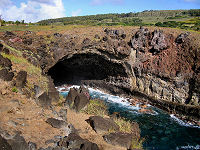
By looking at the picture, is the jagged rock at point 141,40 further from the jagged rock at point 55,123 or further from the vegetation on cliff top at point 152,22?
the jagged rock at point 55,123

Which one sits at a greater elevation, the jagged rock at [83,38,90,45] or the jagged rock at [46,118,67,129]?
the jagged rock at [83,38,90,45]

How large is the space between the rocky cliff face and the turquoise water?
3.53 meters

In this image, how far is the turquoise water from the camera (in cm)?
1952

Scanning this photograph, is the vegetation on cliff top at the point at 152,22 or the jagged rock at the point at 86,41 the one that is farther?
the vegetation on cliff top at the point at 152,22

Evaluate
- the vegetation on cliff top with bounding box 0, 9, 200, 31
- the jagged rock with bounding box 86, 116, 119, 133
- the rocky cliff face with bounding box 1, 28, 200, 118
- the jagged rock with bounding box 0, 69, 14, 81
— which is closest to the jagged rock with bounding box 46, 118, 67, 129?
the jagged rock with bounding box 86, 116, 119, 133

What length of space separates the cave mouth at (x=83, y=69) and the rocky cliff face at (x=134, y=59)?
21cm

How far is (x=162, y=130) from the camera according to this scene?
22.9m

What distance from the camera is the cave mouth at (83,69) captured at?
3762 centimetres

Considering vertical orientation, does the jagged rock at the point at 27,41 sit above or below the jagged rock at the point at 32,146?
above

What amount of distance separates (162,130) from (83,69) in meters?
24.8

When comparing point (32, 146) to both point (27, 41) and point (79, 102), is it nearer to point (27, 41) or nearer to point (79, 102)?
point (79, 102)

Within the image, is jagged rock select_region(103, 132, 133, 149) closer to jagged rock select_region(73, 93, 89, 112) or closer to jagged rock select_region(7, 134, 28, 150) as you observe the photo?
jagged rock select_region(73, 93, 89, 112)

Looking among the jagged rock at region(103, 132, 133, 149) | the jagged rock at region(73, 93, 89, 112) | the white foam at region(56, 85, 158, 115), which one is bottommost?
the white foam at region(56, 85, 158, 115)

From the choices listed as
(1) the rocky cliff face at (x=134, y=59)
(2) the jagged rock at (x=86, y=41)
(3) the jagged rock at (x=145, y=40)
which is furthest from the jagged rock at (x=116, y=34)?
(2) the jagged rock at (x=86, y=41)
